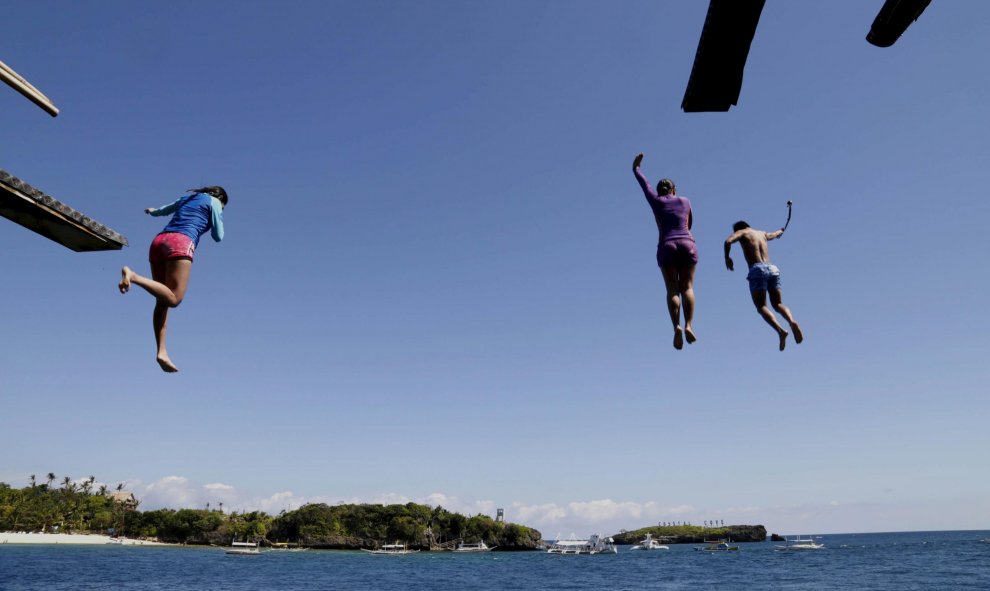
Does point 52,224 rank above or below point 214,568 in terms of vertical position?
above

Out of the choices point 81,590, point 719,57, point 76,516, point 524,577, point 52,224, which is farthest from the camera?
point 76,516

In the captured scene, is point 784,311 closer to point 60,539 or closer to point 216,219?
point 216,219

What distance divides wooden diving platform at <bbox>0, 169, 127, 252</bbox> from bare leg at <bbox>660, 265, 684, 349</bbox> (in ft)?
18.3

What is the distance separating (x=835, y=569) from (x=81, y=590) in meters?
120

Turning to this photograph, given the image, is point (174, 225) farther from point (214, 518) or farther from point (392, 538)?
point (214, 518)

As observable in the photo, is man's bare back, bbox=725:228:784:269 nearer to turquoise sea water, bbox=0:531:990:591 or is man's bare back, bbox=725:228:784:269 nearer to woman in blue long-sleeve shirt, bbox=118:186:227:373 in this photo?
woman in blue long-sleeve shirt, bbox=118:186:227:373

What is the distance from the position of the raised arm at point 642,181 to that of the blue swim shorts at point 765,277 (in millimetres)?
1758

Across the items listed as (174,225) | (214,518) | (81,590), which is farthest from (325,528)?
(174,225)

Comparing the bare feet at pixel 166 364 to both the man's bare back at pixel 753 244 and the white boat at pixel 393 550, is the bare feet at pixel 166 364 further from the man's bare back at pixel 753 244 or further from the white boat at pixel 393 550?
the white boat at pixel 393 550

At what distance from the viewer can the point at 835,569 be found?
108 metres

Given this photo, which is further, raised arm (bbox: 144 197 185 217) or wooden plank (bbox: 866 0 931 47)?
raised arm (bbox: 144 197 185 217)

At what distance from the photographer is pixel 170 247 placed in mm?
5641

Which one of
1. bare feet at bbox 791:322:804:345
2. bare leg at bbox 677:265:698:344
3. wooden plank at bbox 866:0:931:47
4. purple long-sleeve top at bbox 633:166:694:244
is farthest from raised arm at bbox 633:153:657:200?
wooden plank at bbox 866:0:931:47

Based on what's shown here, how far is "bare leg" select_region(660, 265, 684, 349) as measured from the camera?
Result: 22.1 feet
